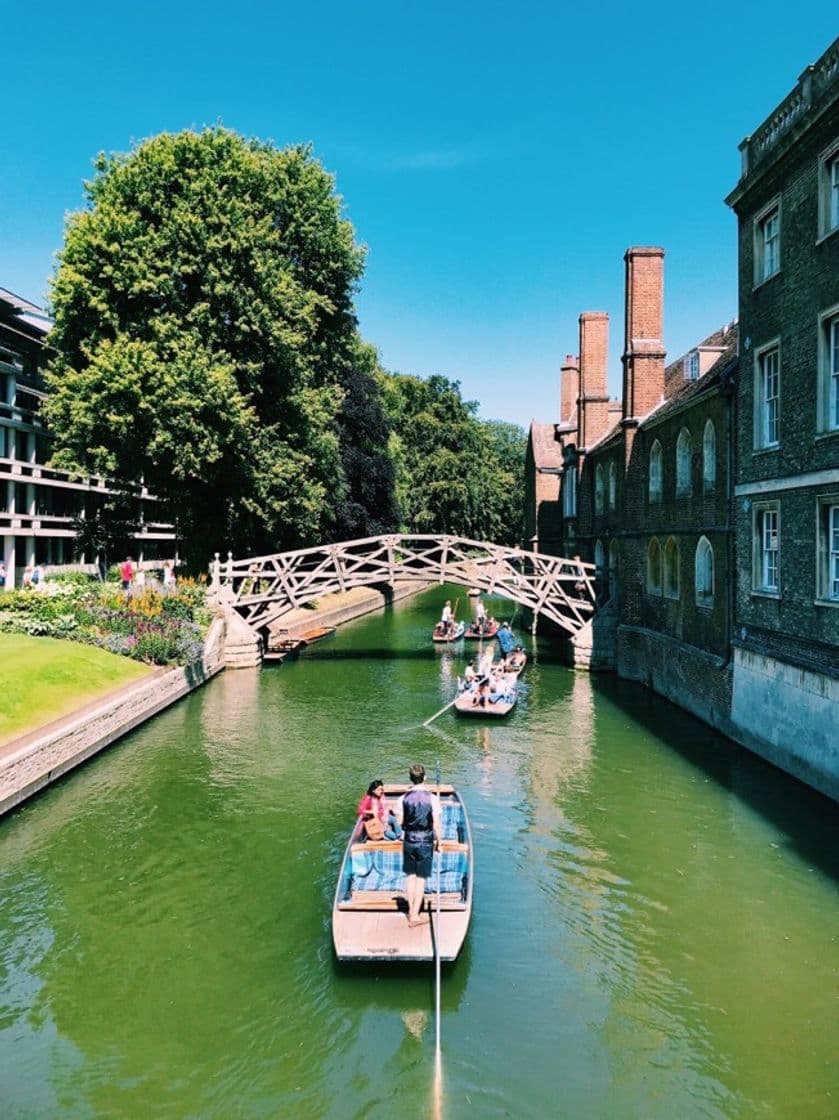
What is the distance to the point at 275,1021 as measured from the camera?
8438 mm

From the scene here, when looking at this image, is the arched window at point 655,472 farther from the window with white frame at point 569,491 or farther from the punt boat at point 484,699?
the window with white frame at point 569,491

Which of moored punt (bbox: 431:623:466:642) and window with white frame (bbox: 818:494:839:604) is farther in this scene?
moored punt (bbox: 431:623:466:642)

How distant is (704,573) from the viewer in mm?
21219

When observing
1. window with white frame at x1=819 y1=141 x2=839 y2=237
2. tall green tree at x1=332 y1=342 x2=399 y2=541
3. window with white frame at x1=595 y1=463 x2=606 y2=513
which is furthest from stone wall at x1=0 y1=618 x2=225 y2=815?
tall green tree at x1=332 y1=342 x2=399 y2=541

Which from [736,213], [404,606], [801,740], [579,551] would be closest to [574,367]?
[579,551]

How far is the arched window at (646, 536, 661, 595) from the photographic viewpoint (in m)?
25.6

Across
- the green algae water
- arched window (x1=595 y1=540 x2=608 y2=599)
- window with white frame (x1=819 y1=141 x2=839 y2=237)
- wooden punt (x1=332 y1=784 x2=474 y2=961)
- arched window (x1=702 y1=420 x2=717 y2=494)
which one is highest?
window with white frame (x1=819 y1=141 x2=839 y2=237)

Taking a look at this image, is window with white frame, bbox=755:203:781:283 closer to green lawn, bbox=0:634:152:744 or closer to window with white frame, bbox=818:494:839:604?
window with white frame, bbox=818:494:839:604

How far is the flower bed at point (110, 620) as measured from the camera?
75.4 feet

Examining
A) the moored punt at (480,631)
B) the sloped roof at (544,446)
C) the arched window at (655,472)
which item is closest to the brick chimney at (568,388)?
the sloped roof at (544,446)

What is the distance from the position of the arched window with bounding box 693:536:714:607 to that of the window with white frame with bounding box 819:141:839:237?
26.7 ft

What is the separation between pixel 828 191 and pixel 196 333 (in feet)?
68.0

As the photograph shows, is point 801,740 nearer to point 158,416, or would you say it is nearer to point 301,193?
point 158,416

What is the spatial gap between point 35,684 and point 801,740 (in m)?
15.0
